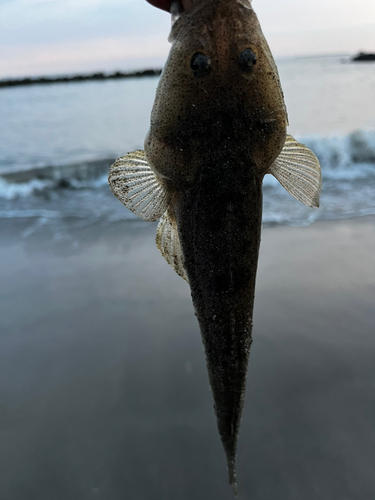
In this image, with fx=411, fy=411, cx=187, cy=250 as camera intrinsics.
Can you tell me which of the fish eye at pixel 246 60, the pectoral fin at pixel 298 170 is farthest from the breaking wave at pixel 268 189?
the fish eye at pixel 246 60

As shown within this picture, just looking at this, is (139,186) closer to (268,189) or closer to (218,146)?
(218,146)

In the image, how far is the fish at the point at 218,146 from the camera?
1664mm

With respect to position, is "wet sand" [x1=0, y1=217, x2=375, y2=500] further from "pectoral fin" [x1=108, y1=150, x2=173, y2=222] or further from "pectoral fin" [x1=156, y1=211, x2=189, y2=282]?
"pectoral fin" [x1=108, y1=150, x2=173, y2=222]

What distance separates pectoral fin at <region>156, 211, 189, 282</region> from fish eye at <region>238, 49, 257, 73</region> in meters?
0.73

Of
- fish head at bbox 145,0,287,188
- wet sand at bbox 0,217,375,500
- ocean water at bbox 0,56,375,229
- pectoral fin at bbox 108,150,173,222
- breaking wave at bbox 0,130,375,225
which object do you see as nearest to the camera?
fish head at bbox 145,0,287,188

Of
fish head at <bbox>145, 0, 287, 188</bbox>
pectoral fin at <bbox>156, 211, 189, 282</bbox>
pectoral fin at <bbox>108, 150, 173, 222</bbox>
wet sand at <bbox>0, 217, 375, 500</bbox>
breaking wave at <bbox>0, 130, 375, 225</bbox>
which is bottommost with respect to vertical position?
wet sand at <bbox>0, 217, 375, 500</bbox>

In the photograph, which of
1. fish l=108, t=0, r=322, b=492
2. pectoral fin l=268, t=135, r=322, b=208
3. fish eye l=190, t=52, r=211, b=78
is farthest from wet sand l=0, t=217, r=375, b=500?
fish eye l=190, t=52, r=211, b=78

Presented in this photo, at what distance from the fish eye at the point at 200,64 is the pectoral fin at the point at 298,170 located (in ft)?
1.75

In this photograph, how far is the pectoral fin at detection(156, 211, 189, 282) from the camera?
203cm

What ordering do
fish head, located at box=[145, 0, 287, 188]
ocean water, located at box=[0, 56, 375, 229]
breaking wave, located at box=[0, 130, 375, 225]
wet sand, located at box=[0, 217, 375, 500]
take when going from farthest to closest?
ocean water, located at box=[0, 56, 375, 229]
breaking wave, located at box=[0, 130, 375, 225]
wet sand, located at box=[0, 217, 375, 500]
fish head, located at box=[145, 0, 287, 188]

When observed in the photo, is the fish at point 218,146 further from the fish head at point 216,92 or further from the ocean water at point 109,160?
the ocean water at point 109,160

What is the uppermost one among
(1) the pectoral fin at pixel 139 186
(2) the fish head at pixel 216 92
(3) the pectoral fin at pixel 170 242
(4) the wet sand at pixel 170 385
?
(2) the fish head at pixel 216 92

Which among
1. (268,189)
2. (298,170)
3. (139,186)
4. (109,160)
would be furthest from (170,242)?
(109,160)

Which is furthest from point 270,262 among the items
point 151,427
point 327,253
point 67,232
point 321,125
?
point 321,125
